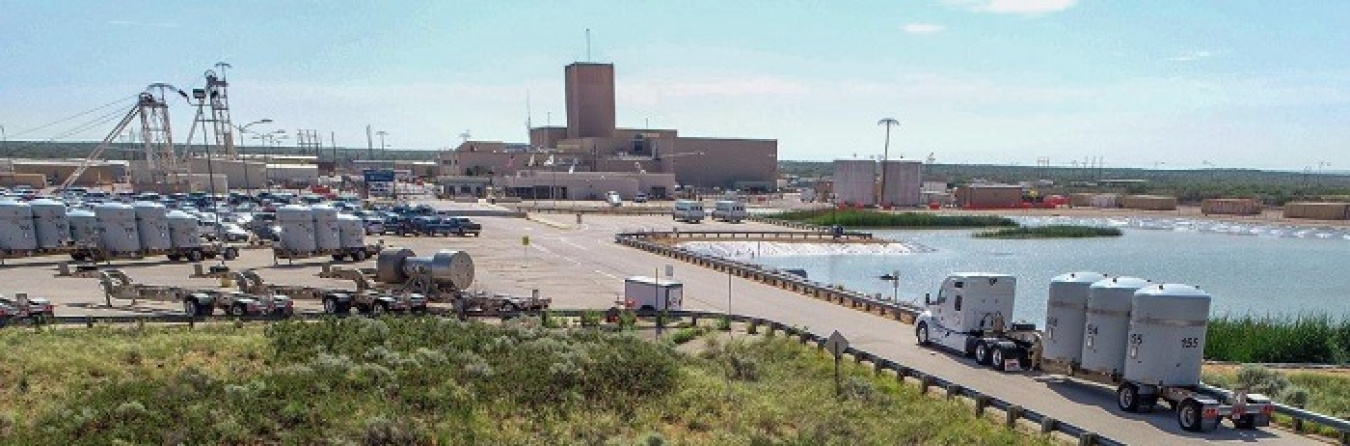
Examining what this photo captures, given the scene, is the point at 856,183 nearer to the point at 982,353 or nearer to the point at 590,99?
the point at 590,99

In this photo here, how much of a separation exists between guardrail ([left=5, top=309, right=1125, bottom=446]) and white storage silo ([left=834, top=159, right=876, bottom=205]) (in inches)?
3610

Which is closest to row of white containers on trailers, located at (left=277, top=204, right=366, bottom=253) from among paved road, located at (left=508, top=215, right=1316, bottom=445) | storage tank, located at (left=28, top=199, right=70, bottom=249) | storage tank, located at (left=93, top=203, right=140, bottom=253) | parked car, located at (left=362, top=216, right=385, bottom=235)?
storage tank, located at (left=93, top=203, right=140, bottom=253)

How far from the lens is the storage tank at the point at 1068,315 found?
21734 millimetres

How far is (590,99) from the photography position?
157 meters

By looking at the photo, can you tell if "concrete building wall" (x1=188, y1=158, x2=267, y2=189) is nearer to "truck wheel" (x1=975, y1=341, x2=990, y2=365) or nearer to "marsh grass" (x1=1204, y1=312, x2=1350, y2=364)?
"truck wheel" (x1=975, y1=341, x2=990, y2=365)

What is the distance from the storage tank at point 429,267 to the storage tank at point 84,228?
21745 millimetres

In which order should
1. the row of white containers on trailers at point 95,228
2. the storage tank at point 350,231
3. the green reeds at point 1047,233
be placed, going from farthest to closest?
the green reeds at point 1047,233 < the storage tank at point 350,231 < the row of white containers on trailers at point 95,228

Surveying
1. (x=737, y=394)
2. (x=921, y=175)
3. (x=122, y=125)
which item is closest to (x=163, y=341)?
(x=737, y=394)

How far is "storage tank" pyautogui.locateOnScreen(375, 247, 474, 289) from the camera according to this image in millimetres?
31672

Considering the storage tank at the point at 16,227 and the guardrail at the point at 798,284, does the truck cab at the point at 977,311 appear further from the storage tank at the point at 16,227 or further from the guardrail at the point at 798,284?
the storage tank at the point at 16,227

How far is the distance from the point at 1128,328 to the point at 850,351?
299 inches

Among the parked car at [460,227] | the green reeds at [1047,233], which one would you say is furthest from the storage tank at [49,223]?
the green reeds at [1047,233]

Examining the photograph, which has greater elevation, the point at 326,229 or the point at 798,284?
the point at 326,229

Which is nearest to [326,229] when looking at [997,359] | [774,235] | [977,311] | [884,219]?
[977,311]
